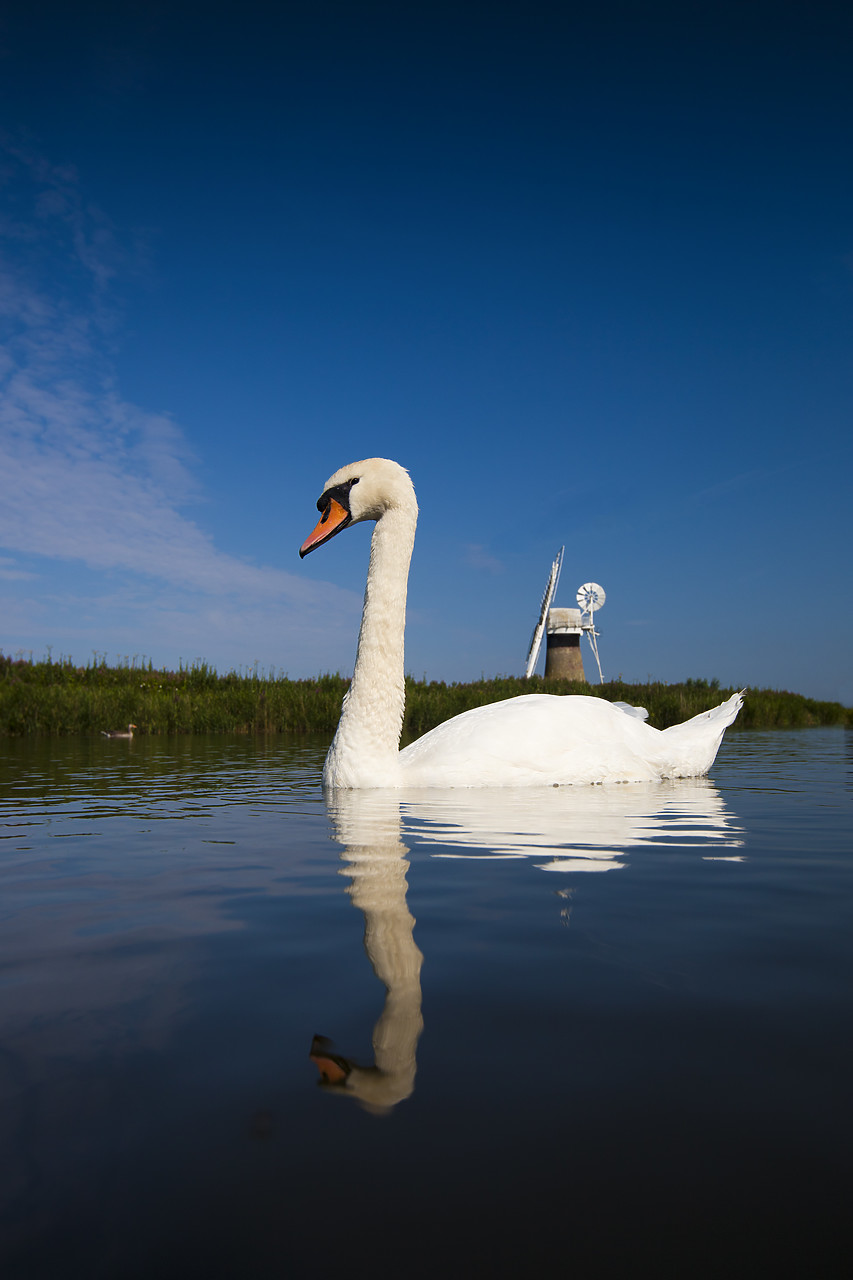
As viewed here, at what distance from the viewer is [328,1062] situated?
137 centimetres

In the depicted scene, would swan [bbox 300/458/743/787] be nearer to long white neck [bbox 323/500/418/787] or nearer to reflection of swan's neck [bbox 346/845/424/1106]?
long white neck [bbox 323/500/418/787]

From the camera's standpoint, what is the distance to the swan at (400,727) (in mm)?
6027

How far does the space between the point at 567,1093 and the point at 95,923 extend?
172cm

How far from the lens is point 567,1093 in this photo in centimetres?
127

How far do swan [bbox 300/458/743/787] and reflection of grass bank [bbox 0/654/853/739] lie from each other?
984 centimetres

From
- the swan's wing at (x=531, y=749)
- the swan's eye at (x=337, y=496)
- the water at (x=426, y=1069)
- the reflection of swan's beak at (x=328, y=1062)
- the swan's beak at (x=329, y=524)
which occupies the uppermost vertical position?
the swan's eye at (x=337, y=496)

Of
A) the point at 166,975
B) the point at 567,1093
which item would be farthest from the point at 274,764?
the point at 567,1093

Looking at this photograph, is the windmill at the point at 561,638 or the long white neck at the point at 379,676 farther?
the windmill at the point at 561,638

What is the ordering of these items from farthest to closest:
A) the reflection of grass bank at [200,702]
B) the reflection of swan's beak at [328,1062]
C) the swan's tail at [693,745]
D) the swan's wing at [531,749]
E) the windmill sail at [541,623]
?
the windmill sail at [541,623]
the reflection of grass bank at [200,702]
the swan's tail at [693,745]
the swan's wing at [531,749]
the reflection of swan's beak at [328,1062]

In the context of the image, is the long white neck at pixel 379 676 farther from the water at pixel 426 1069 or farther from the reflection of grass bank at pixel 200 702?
the reflection of grass bank at pixel 200 702

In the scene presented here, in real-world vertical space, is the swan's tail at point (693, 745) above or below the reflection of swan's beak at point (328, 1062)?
above

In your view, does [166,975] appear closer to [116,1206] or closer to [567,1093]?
[116,1206]

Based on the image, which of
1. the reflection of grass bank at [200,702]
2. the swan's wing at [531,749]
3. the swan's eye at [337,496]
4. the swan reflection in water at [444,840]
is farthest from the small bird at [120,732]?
the swan reflection in water at [444,840]

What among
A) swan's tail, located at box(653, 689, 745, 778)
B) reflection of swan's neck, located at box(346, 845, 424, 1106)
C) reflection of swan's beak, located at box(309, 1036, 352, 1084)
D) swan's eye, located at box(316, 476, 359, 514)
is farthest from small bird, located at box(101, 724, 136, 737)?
reflection of swan's beak, located at box(309, 1036, 352, 1084)
